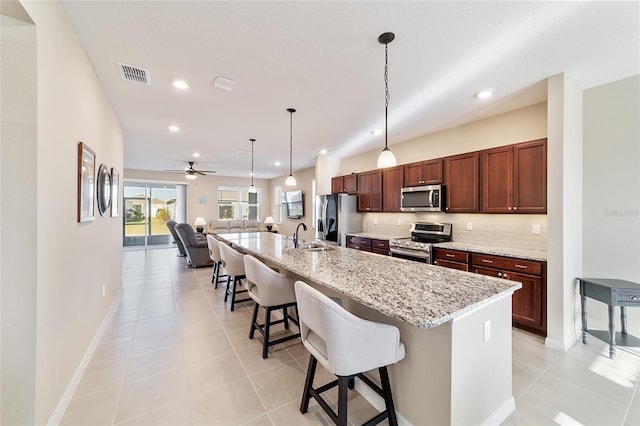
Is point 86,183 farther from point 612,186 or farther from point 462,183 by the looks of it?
point 612,186

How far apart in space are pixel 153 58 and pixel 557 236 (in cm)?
410

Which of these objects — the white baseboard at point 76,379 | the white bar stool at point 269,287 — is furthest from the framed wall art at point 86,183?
the white bar stool at point 269,287

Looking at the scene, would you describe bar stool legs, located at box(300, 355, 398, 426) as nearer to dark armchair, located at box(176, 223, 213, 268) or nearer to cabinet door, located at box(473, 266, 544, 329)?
cabinet door, located at box(473, 266, 544, 329)

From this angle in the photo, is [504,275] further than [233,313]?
No

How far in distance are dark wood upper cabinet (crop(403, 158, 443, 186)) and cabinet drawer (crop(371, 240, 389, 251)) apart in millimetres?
1079

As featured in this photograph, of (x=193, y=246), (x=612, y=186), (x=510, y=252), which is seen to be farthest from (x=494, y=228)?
(x=193, y=246)

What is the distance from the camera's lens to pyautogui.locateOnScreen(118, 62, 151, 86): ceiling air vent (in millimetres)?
2449

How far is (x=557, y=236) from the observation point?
2535 millimetres

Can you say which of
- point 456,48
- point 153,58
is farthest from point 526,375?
point 153,58

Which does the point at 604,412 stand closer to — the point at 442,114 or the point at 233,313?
the point at 442,114

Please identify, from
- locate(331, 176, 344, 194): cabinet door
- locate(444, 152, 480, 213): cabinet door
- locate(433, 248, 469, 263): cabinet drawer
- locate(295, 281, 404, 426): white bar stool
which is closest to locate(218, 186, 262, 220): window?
locate(331, 176, 344, 194): cabinet door

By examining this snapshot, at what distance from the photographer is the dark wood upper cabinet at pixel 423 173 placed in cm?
404

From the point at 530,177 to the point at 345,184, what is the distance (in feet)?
11.2

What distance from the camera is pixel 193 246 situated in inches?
239
